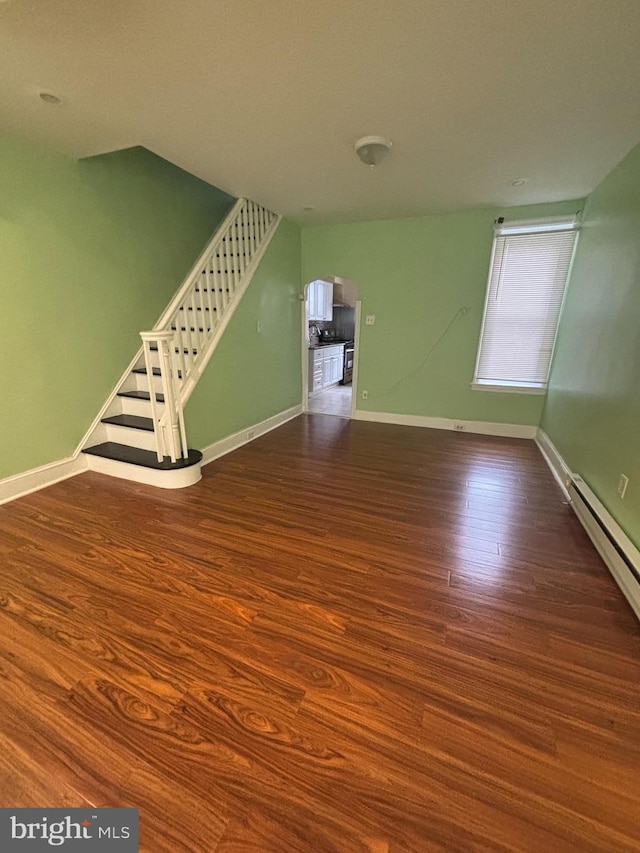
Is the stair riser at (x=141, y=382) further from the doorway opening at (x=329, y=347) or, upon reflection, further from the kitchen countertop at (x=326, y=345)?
the kitchen countertop at (x=326, y=345)

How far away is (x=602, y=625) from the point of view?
62.5 inches

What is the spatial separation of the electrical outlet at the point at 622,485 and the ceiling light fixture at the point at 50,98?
3.86m

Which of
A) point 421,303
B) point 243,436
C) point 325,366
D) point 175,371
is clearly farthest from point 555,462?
point 325,366

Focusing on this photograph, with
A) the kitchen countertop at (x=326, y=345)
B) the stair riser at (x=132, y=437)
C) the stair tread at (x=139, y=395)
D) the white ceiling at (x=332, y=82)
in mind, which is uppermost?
the white ceiling at (x=332, y=82)

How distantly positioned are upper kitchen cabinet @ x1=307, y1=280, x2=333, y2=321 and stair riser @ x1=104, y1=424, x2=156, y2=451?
13.6 ft

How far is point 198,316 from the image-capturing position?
3.39m

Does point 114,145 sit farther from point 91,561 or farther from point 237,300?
point 91,561

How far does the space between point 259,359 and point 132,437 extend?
1598mm

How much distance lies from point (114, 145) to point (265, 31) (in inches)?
64.4

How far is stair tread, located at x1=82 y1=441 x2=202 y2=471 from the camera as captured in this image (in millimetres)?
2805

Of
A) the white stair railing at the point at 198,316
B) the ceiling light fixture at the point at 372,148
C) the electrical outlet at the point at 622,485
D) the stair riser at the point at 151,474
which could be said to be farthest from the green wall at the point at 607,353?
the white stair railing at the point at 198,316

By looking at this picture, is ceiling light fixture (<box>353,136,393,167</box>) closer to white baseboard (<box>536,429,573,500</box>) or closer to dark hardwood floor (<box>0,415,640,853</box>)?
dark hardwood floor (<box>0,415,640,853</box>)

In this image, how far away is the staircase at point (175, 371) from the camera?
110 inches

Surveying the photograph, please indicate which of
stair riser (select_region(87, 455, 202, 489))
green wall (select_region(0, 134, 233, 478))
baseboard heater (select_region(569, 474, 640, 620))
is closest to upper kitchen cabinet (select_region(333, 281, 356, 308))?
green wall (select_region(0, 134, 233, 478))
